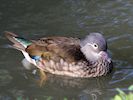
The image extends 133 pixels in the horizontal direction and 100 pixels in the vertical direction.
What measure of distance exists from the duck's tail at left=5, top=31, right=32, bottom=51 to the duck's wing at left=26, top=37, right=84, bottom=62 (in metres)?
0.10

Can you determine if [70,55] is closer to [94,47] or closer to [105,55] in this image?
[94,47]

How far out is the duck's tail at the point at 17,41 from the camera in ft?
25.8

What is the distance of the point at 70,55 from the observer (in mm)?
7465

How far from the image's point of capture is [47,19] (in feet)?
30.1

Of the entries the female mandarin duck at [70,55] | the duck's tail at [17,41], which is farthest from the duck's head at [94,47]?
the duck's tail at [17,41]

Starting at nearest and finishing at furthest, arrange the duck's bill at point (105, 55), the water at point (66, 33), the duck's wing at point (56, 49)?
the water at point (66, 33) → the duck's wing at point (56, 49) → the duck's bill at point (105, 55)

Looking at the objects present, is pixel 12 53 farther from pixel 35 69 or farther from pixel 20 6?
pixel 20 6

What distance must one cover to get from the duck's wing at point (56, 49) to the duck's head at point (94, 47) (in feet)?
0.39

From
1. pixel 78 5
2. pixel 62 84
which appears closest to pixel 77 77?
pixel 62 84

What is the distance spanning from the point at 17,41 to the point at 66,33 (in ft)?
3.66

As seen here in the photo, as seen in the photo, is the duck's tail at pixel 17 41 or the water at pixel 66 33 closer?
the water at pixel 66 33

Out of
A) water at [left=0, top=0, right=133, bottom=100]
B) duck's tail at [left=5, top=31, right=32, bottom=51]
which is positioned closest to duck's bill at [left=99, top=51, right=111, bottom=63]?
water at [left=0, top=0, right=133, bottom=100]

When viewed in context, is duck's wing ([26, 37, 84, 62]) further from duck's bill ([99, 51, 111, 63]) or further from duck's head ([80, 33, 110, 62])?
duck's bill ([99, 51, 111, 63])

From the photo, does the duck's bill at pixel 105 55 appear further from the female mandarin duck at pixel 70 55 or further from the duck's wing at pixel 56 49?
the duck's wing at pixel 56 49
